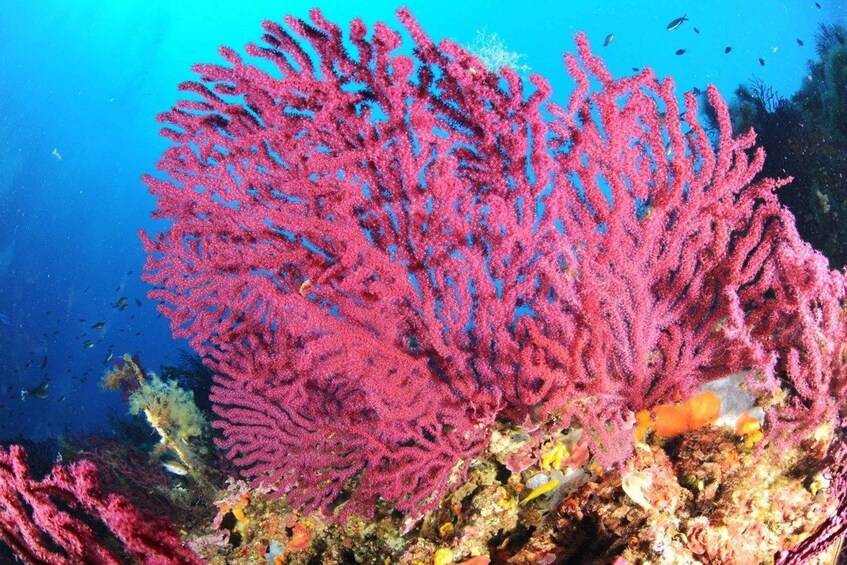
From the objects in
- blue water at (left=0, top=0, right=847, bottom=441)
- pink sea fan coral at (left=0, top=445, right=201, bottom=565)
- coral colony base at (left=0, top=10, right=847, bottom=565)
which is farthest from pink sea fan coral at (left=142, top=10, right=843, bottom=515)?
blue water at (left=0, top=0, right=847, bottom=441)

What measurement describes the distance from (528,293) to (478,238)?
44cm

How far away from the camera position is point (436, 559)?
3145 millimetres

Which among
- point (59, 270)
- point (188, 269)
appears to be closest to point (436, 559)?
point (188, 269)

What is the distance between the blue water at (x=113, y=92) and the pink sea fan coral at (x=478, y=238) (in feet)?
142

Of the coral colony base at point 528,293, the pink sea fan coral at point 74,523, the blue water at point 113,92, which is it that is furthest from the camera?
the blue water at point 113,92

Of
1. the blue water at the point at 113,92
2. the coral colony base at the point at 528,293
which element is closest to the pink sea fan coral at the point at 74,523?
the coral colony base at the point at 528,293

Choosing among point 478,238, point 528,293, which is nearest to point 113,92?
point 478,238

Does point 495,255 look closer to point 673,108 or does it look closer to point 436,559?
point 673,108

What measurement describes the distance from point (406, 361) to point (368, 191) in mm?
963

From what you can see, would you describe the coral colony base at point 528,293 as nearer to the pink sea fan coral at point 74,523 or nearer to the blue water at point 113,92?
the pink sea fan coral at point 74,523

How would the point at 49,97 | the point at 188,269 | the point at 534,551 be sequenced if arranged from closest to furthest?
the point at 534,551 < the point at 188,269 < the point at 49,97

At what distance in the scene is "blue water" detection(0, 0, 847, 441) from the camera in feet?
225

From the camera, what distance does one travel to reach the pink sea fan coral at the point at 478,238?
8.82ft

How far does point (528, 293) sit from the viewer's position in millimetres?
3008
